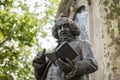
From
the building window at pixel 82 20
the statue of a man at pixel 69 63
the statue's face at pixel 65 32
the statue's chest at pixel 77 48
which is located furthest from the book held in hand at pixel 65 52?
the building window at pixel 82 20

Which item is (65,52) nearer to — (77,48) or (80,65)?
(80,65)

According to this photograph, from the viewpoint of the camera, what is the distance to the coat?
3.90 meters

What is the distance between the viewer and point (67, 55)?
392 centimetres

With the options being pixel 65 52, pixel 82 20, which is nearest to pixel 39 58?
pixel 65 52

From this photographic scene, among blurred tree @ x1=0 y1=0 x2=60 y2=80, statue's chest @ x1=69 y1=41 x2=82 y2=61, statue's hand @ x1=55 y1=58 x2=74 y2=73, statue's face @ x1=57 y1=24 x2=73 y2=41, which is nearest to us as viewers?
statue's hand @ x1=55 y1=58 x2=74 y2=73

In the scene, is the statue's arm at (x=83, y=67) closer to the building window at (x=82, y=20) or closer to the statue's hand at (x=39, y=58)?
the statue's hand at (x=39, y=58)

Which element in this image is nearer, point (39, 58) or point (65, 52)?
point (65, 52)

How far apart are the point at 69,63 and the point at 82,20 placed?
4.82m

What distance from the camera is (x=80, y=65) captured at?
3.90 m

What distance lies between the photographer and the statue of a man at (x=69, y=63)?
12.8 ft

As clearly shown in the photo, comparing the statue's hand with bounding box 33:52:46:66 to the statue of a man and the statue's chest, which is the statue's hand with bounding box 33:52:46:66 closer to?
the statue of a man

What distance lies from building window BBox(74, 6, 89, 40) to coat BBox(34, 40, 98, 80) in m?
3.83

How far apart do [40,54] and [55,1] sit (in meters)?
15.3

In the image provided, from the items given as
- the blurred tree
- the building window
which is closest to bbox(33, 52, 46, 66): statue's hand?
the building window
